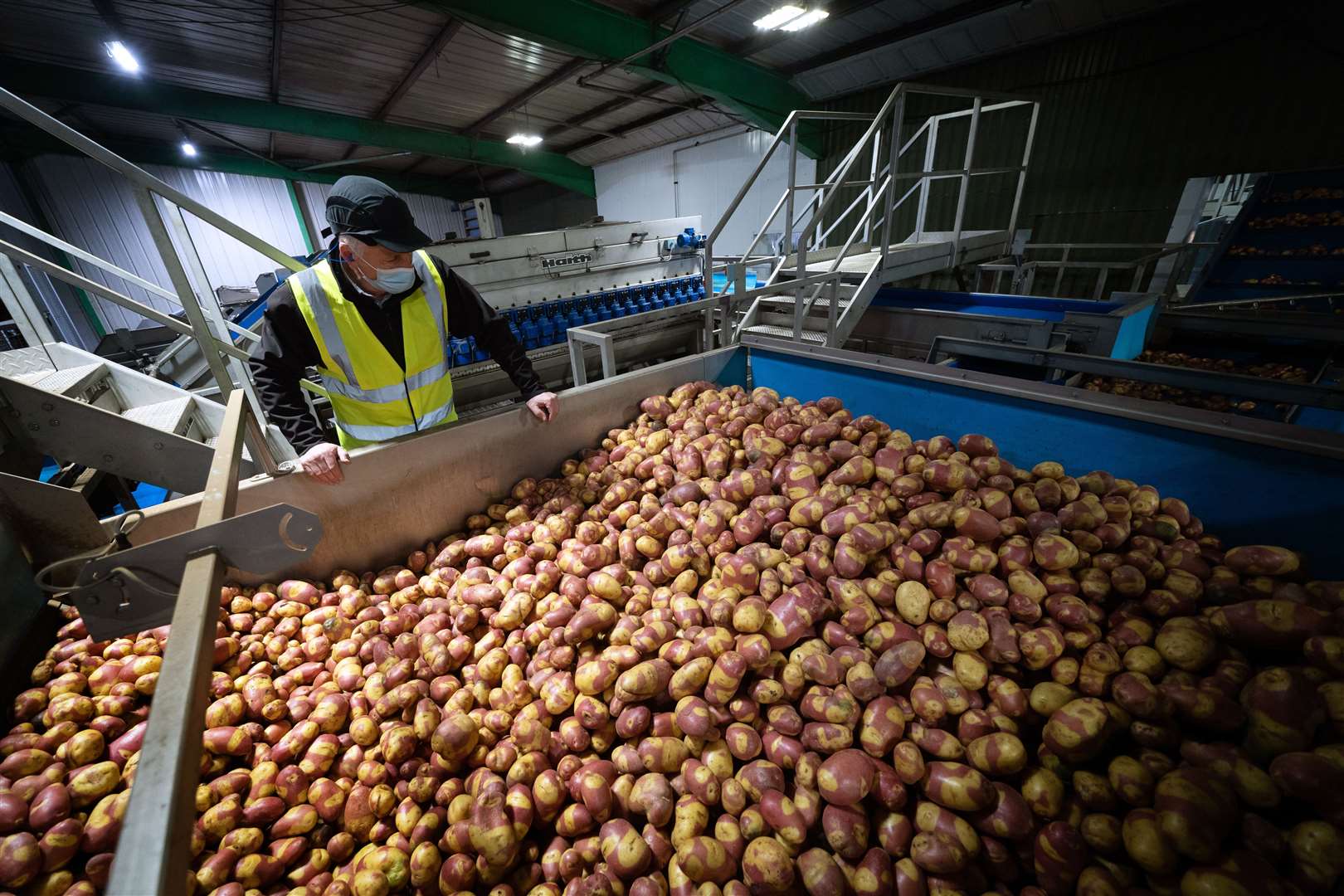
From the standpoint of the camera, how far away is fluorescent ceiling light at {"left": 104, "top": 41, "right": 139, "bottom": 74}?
591cm

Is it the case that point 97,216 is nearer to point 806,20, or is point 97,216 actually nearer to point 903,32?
point 806,20

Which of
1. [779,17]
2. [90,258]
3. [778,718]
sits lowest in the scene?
[778,718]

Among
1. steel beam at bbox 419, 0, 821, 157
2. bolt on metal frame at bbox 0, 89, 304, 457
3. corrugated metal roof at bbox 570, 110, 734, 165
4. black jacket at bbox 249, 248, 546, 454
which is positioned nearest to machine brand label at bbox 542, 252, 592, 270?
steel beam at bbox 419, 0, 821, 157

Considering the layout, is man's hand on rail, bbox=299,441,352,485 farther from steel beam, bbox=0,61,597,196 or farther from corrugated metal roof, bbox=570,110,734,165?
corrugated metal roof, bbox=570,110,734,165

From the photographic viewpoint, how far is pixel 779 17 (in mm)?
6480

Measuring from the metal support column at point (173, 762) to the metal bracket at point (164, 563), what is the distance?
67 mm

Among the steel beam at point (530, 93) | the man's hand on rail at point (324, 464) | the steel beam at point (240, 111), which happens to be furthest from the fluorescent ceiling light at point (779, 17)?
the steel beam at point (240, 111)

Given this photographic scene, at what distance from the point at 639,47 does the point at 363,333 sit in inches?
266

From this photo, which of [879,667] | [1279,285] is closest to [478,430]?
[879,667]

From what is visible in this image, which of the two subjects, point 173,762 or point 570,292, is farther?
point 570,292

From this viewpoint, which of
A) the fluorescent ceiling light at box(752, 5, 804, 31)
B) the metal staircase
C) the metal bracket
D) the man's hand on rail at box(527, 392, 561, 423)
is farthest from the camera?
the fluorescent ceiling light at box(752, 5, 804, 31)

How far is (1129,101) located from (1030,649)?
9.27m

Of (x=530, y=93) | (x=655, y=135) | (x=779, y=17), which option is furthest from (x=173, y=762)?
(x=655, y=135)

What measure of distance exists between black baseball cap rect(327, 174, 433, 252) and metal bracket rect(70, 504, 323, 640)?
1207mm
